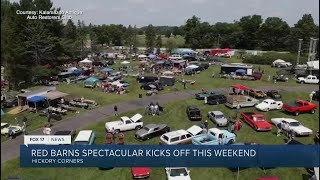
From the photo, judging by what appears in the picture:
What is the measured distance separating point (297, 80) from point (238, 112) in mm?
21790

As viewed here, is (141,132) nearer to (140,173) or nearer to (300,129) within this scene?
(140,173)

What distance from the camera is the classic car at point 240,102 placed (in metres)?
41.9

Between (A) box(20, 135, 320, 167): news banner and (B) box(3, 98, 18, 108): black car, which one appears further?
(B) box(3, 98, 18, 108): black car

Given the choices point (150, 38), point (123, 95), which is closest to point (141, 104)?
point (123, 95)

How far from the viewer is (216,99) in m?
43.8

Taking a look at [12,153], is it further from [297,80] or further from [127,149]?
[297,80]

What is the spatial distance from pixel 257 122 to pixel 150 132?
1104 centimetres

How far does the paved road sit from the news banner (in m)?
11.4

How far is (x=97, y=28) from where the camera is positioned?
5950 inches

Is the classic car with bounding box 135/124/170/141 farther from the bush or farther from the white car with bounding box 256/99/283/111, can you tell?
the bush

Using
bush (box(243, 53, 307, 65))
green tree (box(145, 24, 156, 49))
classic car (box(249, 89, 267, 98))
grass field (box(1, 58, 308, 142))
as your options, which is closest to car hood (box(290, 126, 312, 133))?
classic car (box(249, 89, 267, 98))

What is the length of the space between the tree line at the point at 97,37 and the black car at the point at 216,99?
2417cm

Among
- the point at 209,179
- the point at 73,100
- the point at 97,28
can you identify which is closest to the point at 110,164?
the point at 209,179

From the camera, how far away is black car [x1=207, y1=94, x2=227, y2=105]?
144 ft
